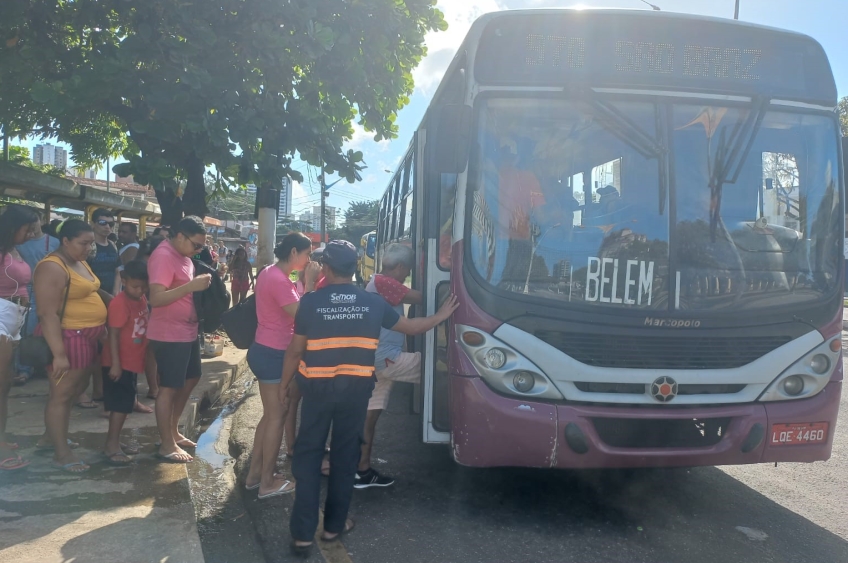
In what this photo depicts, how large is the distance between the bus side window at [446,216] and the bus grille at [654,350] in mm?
882

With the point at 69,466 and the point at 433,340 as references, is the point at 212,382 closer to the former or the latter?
the point at 69,466

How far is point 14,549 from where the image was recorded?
3543 millimetres

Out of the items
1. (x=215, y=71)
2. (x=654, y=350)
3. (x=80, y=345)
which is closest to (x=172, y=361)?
(x=80, y=345)

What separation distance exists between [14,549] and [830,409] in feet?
15.2

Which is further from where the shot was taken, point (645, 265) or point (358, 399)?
point (645, 265)

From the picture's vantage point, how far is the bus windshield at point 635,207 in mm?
4145

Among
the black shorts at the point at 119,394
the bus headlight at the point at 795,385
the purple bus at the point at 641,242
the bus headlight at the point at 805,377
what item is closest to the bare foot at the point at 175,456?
the black shorts at the point at 119,394

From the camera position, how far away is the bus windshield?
4145mm

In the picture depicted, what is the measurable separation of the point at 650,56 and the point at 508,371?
6.95 ft

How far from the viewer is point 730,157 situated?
4.24 m

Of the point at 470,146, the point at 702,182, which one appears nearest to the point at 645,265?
the point at 702,182

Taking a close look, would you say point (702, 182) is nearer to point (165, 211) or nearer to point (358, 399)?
point (358, 399)

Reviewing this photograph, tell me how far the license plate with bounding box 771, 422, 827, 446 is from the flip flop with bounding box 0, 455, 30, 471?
4.78 metres

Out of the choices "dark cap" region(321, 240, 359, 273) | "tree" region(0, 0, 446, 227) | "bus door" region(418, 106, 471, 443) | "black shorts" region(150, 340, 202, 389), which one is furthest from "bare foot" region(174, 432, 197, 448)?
"tree" region(0, 0, 446, 227)
